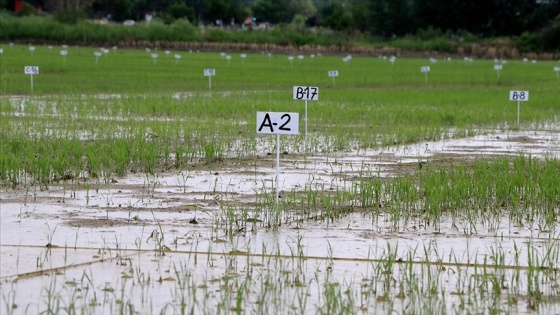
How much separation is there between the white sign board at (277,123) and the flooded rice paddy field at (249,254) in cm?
62

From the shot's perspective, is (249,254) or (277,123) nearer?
(249,254)

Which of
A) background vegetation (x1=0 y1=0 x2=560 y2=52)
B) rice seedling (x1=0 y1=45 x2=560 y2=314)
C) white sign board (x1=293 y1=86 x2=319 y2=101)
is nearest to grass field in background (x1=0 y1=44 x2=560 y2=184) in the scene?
rice seedling (x1=0 y1=45 x2=560 y2=314)

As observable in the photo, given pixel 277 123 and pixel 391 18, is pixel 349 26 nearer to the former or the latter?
pixel 391 18

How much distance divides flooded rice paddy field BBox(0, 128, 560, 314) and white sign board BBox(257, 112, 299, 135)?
24.6 inches

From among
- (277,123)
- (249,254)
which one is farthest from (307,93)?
(249,254)

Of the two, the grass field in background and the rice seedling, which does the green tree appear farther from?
the rice seedling

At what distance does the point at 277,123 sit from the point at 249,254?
98.3 inches

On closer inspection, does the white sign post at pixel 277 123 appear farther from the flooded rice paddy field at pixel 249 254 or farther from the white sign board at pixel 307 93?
the white sign board at pixel 307 93

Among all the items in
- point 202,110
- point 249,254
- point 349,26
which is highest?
point 349,26

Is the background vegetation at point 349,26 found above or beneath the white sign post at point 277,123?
above

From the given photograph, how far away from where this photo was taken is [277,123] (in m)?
10.3

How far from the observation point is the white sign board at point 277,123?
10312 mm

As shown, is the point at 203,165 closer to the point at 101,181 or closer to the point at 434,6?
the point at 101,181

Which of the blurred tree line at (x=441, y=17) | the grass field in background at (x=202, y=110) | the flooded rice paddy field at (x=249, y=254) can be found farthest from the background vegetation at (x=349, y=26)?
the flooded rice paddy field at (x=249, y=254)
